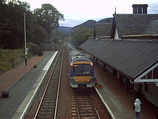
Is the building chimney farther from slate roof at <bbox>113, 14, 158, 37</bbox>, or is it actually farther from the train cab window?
the train cab window

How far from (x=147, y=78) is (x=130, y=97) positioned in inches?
164

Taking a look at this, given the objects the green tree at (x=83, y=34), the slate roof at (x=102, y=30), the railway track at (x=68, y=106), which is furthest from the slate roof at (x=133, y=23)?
the green tree at (x=83, y=34)

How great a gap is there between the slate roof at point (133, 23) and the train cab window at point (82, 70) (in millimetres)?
8888

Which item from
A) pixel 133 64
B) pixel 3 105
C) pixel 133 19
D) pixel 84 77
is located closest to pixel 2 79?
pixel 3 105

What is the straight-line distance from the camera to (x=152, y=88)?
11.3 m

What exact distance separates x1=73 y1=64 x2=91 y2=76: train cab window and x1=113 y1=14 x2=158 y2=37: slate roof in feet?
29.2

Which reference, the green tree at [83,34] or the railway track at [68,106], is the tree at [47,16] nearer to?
the green tree at [83,34]

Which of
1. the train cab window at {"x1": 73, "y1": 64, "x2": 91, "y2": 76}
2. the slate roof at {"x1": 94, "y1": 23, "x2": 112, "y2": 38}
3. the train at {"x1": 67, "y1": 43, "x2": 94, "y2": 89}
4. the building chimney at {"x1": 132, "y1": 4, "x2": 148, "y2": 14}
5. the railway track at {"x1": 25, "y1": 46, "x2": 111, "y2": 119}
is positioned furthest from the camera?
the slate roof at {"x1": 94, "y1": 23, "x2": 112, "y2": 38}

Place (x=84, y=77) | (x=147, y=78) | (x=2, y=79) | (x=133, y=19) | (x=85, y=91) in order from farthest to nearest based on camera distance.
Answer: (x=133, y=19), (x=2, y=79), (x=85, y=91), (x=84, y=77), (x=147, y=78)

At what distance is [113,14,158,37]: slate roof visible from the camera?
22000 mm

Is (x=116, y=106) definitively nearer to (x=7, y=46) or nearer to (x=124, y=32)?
(x=124, y=32)

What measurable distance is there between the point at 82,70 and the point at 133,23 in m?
11.9

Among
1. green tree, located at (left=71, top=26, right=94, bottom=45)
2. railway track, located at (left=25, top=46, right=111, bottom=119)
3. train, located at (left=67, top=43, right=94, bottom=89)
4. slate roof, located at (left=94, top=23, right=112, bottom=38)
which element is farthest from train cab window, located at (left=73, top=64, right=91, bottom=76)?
green tree, located at (left=71, top=26, right=94, bottom=45)

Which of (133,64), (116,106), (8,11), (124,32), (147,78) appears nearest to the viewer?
(147,78)
